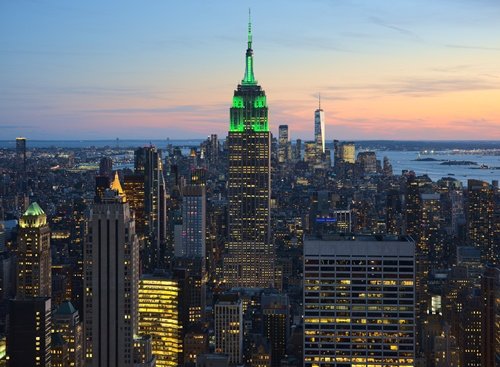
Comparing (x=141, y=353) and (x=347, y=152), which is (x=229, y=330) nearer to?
(x=141, y=353)

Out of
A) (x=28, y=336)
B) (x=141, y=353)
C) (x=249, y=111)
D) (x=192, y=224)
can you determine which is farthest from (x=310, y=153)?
(x=141, y=353)

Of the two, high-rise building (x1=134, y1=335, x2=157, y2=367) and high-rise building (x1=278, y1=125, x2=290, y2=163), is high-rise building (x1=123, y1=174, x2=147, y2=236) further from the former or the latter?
high-rise building (x1=278, y1=125, x2=290, y2=163)

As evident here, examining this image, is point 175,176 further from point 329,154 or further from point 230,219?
point 329,154

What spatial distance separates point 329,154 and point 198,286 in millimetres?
69236

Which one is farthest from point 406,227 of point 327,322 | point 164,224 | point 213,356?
point 327,322

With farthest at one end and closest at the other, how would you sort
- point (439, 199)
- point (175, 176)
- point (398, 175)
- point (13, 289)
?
point (398, 175)
point (175, 176)
point (439, 199)
point (13, 289)

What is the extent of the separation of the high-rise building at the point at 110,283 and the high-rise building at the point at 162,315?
36.4 ft

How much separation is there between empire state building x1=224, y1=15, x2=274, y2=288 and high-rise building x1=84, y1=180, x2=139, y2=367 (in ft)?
115

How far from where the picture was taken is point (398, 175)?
294ft

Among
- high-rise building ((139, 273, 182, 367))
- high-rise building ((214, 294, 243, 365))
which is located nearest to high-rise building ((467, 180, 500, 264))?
high-rise building ((214, 294, 243, 365))

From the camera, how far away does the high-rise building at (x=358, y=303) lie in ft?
94.0

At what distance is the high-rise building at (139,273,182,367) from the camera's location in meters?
41.0

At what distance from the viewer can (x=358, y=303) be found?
1140 inches

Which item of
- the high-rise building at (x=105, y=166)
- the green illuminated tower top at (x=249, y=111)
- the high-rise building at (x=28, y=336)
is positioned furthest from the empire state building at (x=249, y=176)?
the high-rise building at (x=28, y=336)
